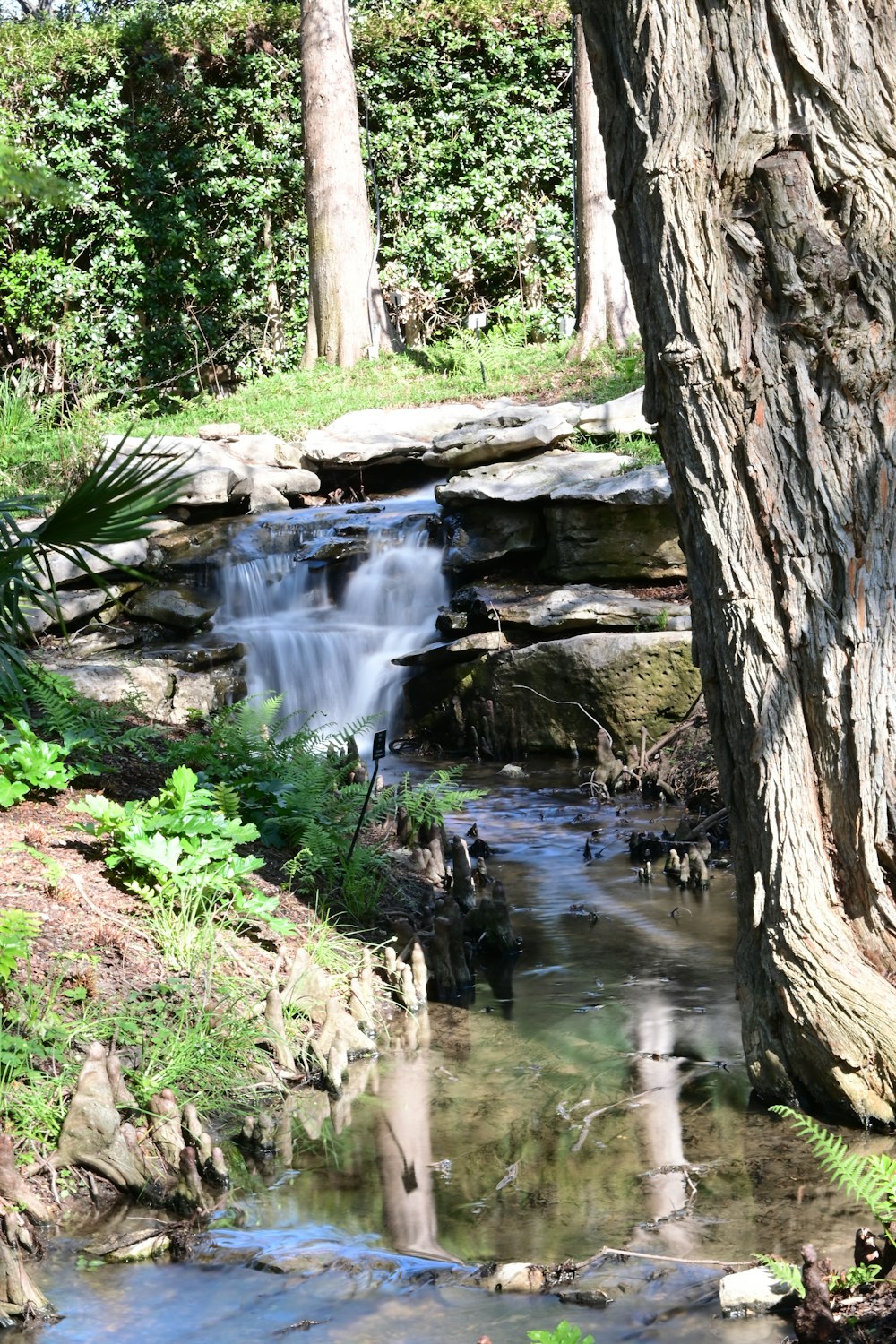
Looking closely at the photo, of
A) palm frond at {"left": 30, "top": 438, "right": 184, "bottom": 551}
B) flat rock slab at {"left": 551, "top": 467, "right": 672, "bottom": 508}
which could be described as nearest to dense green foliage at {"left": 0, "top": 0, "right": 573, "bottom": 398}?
flat rock slab at {"left": 551, "top": 467, "right": 672, "bottom": 508}

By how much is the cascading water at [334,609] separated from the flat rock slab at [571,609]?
0.89 m

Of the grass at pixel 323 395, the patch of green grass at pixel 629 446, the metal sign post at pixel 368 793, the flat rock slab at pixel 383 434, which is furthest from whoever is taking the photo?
the flat rock slab at pixel 383 434

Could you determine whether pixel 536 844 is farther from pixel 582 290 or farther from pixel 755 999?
pixel 582 290

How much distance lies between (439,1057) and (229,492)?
8942 millimetres

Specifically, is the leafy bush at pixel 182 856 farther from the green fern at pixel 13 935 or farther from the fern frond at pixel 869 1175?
the fern frond at pixel 869 1175

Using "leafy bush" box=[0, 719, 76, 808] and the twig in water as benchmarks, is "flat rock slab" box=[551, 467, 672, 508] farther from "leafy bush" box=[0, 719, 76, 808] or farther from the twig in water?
the twig in water

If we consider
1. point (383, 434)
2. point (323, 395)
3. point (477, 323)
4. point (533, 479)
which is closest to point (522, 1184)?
point (533, 479)

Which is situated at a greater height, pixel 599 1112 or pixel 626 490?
pixel 626 490

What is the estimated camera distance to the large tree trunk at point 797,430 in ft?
12.7

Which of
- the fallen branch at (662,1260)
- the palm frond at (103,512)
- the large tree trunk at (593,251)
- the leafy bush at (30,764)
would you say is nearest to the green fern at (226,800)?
the leafy bush at (30,764)

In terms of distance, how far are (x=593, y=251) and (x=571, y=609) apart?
24.5ft

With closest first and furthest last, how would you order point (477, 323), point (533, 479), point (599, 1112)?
point (599, 1112), point (533, 479), point (477, 323)

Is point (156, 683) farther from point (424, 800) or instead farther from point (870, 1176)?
point (870, 1176)

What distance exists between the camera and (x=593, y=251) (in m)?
16.1
